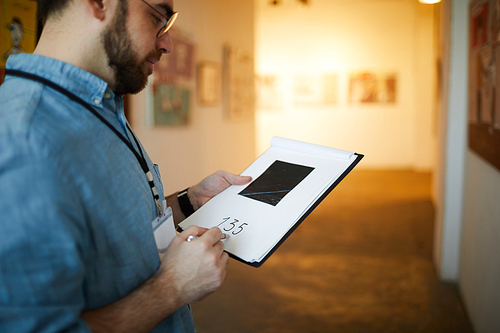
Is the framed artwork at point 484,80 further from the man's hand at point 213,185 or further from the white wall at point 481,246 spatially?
the man's hand at point 213,185

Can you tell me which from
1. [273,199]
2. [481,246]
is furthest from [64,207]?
[481,246]

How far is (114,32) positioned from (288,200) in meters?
0.55

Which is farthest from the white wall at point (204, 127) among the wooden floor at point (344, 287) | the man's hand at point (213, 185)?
the man's hand at point (213, 185)

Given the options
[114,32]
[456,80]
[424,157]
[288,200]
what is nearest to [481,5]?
[456,80]

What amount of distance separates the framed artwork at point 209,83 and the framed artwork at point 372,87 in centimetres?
536

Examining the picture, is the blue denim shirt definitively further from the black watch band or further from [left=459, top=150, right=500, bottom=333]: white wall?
[left=459, top=150, right=500, bottom=333]: white wall

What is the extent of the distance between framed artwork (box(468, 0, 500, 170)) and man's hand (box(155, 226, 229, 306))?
5.46 ft

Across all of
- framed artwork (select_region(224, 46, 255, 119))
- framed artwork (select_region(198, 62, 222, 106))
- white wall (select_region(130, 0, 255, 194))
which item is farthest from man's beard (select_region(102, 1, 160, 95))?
framed artwork (select_region(224, 46, 255, 119))

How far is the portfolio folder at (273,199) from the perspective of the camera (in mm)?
823

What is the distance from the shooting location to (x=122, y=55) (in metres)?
0.74

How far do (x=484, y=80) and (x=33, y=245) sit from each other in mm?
2245

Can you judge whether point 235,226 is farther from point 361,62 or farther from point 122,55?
point 361,62

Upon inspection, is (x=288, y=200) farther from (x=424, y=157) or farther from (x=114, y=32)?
(x=424, y=157)

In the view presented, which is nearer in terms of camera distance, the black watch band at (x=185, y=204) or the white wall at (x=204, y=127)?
the black watch band at (x=185, y=204)
